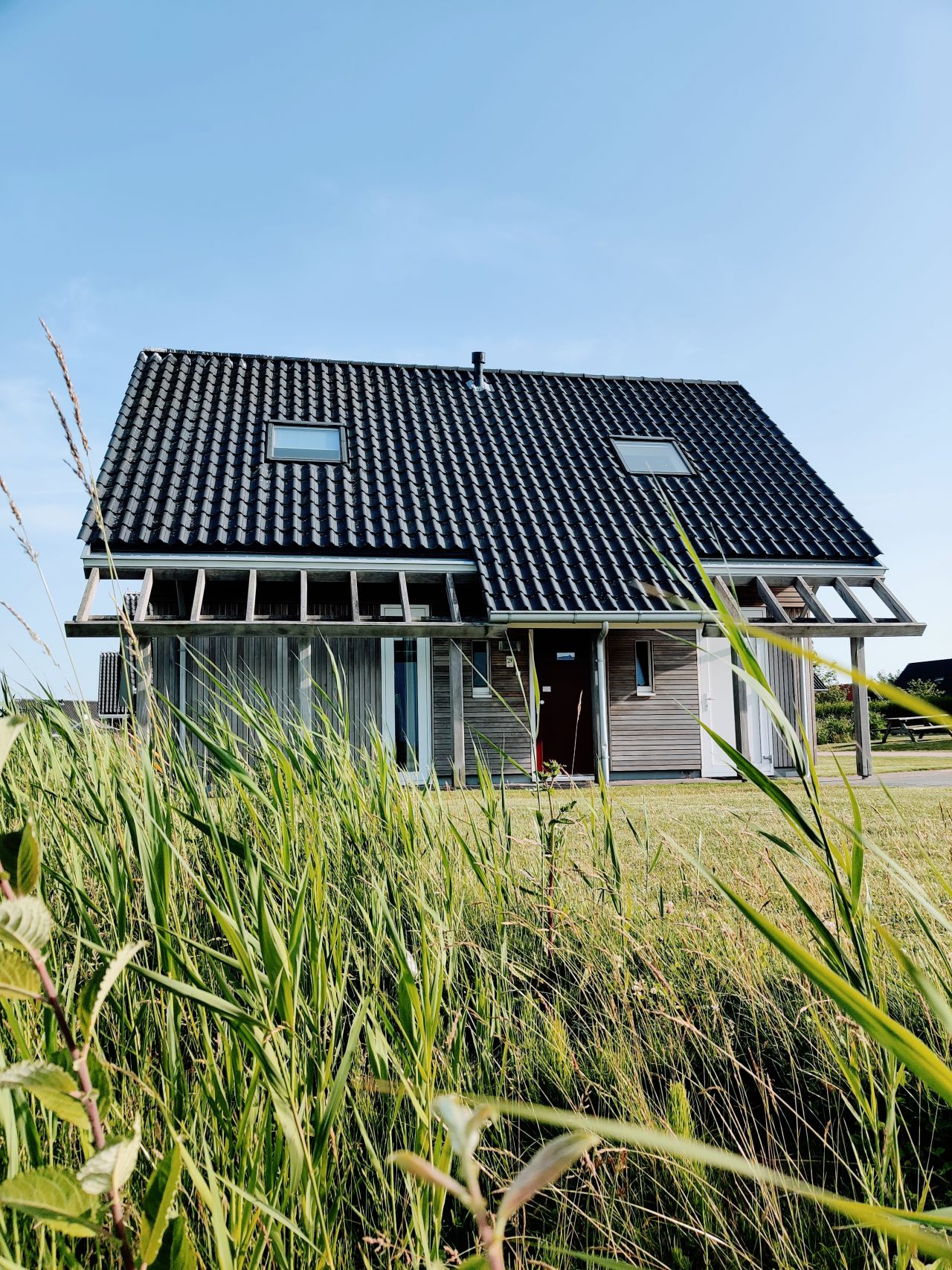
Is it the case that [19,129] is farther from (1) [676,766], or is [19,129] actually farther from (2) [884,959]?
(1) [676,766]

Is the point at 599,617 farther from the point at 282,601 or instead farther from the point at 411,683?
the point at 282,601

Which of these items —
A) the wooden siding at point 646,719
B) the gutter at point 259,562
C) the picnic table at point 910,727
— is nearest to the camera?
the gutter at point 259,562

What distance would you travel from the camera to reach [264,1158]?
1.25 metres

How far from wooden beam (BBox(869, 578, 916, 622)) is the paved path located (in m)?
2.20

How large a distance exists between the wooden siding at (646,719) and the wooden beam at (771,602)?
1823 millimetres

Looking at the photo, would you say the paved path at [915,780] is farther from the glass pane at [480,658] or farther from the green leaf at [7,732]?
the green leaf at [7,732]

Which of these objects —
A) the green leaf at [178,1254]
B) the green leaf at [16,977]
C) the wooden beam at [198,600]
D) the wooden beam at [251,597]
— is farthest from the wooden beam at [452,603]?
the green leaf at [16,977]

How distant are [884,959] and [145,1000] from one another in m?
1.93

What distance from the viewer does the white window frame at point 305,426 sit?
42.3 feet

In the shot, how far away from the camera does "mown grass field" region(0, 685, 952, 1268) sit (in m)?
1.21

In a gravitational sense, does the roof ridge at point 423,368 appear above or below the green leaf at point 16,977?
above

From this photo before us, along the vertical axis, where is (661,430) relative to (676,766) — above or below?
above

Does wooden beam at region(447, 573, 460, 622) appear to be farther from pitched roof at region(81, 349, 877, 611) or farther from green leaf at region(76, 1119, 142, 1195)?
green leaf at region(76, 1119, 142, 1195)

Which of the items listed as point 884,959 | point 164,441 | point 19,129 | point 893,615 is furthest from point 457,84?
point 893,615
